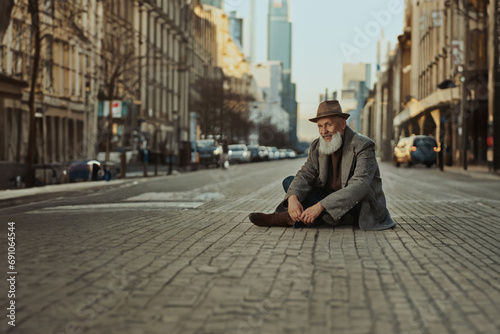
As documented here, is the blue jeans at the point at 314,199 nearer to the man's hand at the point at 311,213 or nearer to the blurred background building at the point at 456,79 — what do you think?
the man's hand at the point at 311,213

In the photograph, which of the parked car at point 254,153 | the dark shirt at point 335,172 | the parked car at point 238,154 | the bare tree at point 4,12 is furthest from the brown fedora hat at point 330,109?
the parked car at point 254,153

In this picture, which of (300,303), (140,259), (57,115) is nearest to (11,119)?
(57,115)

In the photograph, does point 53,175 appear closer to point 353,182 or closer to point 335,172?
point 335,172

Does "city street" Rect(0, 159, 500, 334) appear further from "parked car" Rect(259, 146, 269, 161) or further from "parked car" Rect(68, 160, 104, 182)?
"parked car" Rect(259, 146, 269, 161)

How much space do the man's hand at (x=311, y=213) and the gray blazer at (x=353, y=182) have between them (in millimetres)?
65

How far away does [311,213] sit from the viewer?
8383 mm

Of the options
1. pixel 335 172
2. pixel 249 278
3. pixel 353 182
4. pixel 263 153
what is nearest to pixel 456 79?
pixel 263 153

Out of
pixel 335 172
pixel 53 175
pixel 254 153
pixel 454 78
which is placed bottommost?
pixel 53 175

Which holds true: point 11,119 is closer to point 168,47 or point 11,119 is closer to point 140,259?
point 140,259

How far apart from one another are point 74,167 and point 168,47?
163 ft

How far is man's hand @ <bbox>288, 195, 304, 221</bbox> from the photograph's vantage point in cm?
842

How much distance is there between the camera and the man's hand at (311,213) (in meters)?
8.37

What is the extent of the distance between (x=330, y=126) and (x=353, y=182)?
70 cm

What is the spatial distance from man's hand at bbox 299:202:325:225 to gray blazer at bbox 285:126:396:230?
0.21 feet
